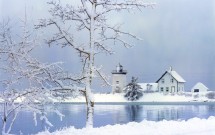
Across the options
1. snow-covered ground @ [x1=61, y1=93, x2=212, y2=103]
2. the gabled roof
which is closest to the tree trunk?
snow-covered ground @ [x1=61, y1=93, x2=212, y2=103]

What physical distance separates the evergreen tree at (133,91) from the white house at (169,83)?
613 centimetres

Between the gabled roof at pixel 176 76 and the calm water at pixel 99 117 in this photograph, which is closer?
the calm water at pixel 99 117

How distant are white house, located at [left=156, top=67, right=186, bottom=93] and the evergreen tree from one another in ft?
20.1

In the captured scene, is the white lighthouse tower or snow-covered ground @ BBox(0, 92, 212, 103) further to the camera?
the white lighthouse tower

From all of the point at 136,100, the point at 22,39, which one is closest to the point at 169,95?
the point at 136,100

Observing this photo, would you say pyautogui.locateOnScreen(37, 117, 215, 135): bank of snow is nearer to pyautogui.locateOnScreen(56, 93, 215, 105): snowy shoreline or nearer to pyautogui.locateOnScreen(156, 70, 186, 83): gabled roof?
pyautogui.locateOnScreen(56, 93, 215, 105): snowy shoreline

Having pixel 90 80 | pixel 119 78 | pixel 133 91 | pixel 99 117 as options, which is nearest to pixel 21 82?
pixel 90 80

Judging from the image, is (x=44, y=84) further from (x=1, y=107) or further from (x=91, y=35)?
(x=91, y=35)

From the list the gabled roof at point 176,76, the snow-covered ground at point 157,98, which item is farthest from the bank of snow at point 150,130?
the gabled roof at point 176,76

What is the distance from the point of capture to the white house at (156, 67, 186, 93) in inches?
2766

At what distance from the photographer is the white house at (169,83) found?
7025 cm

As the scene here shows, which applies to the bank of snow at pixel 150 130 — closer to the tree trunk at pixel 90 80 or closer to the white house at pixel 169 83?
the tree trunk at pixel 90 80

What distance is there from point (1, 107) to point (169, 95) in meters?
58.1

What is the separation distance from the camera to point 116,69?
71.7 metres
